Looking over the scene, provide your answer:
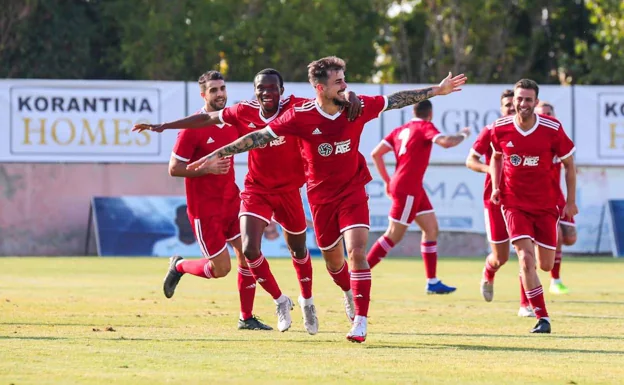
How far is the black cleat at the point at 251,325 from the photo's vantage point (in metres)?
12.4

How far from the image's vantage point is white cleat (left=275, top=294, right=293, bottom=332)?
12.1m

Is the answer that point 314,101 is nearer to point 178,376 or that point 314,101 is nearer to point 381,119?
point 178,376

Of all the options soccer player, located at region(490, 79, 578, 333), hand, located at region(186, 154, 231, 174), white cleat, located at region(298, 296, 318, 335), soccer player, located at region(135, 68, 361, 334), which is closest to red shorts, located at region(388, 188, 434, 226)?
soccer player, located at region(490, 79, 578, 333)

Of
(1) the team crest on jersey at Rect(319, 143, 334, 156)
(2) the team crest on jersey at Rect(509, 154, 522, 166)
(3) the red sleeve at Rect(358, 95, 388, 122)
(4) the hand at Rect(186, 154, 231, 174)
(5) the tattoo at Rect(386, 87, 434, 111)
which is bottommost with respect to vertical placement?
(4) the hand at Rect(186, 154, 231, 174)

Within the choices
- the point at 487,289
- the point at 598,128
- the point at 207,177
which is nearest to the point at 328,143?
the point at 207,177

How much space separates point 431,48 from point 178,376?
3347 cm

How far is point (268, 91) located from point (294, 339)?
6.61 ft

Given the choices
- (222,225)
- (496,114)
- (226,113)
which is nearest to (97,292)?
(222,225)

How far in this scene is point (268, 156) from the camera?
39.3 feet

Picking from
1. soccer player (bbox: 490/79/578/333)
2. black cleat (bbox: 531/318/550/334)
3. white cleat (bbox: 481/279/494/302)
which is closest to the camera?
black cleat (bbox: 531/318/550/334)

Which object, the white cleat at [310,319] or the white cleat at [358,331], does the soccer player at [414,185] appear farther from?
the white cleat at [358,331]

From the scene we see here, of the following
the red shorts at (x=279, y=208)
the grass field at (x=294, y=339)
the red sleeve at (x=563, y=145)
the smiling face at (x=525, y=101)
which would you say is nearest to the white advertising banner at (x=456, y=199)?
the grass field at (x=294, y=339)

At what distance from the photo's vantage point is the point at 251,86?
28.8 metres

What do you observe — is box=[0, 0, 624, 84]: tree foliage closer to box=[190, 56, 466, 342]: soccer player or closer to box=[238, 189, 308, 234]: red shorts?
box=[238, 189, 308, 234]: red shorts
